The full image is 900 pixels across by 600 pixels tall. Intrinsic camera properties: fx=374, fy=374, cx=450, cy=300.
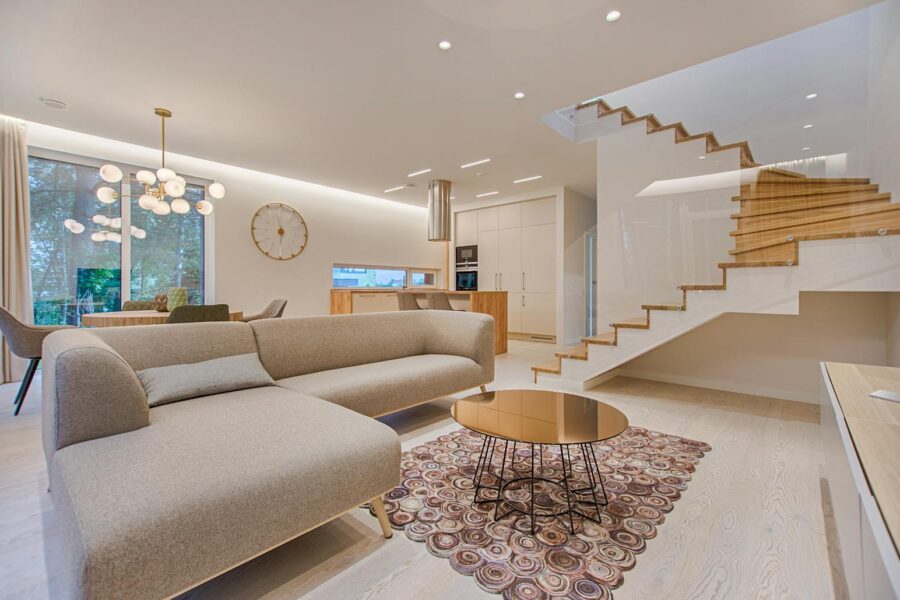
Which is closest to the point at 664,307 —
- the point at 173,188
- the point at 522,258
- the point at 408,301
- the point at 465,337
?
the point at 465,337

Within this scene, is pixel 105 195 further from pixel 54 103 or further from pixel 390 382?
pixel 390 382

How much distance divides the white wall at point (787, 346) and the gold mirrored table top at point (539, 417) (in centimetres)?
245

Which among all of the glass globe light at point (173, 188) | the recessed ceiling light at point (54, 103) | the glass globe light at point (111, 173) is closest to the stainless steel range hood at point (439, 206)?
the glass globe light at point (173, 188)

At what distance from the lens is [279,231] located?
19.9ft

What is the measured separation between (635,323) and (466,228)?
17.2ft

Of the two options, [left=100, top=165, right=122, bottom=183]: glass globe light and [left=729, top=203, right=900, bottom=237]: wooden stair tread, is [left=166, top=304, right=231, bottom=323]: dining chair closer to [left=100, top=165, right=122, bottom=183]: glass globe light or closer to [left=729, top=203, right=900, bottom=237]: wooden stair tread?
[left=100, top=165, right=122, bottom=183]: glass globe light

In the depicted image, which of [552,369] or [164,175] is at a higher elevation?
[164,175]

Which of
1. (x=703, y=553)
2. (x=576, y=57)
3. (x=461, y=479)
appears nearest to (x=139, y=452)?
(x=461, y=479)

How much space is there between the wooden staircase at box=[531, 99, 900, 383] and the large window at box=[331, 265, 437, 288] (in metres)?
5.08

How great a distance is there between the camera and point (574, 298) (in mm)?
4816

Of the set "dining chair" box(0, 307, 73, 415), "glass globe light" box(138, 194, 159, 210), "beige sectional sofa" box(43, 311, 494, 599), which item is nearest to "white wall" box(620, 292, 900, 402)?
"beige sectional sofa" box(43, 311, 494, 599)

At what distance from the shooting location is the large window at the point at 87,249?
167 inches

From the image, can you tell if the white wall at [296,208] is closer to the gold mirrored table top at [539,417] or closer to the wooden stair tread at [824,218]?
the gold mirrored table top at [539,417]

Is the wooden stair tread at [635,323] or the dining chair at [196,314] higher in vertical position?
the dining chair at [196,314]
